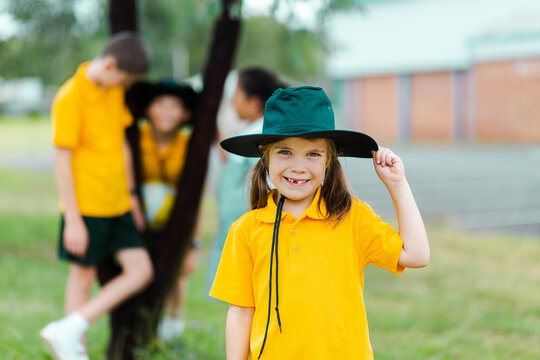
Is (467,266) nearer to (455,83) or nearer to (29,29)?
(29,29)

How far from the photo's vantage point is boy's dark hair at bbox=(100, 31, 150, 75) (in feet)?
10.3

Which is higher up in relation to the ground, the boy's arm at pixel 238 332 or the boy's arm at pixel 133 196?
the boy's arm at pixel 133 196

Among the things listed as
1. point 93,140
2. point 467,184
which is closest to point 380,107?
point 467,184

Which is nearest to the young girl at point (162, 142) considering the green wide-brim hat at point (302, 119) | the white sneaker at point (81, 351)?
the white sneaker at point (81, 351)

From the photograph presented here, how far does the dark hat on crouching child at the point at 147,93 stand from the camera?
3467 mm

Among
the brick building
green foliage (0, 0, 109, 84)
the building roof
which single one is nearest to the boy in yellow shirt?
green foliage (0, 0, 109, 84)

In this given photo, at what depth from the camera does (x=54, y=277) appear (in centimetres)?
598

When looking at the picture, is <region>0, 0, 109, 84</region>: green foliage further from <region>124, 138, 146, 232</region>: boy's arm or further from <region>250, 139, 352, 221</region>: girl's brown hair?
<region>250, 139, 352, 221</region>: girl's brown hair

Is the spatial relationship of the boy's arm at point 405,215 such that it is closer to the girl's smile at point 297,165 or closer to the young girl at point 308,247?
the young girl at point 308,247

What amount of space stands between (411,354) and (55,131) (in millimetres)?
2511

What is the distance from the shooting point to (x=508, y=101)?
23.8 meters

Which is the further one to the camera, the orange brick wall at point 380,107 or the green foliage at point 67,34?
the orange brick wall at point 380,107

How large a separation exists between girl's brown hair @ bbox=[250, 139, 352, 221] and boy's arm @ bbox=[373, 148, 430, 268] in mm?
133

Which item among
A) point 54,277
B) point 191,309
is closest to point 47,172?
point 54,277
